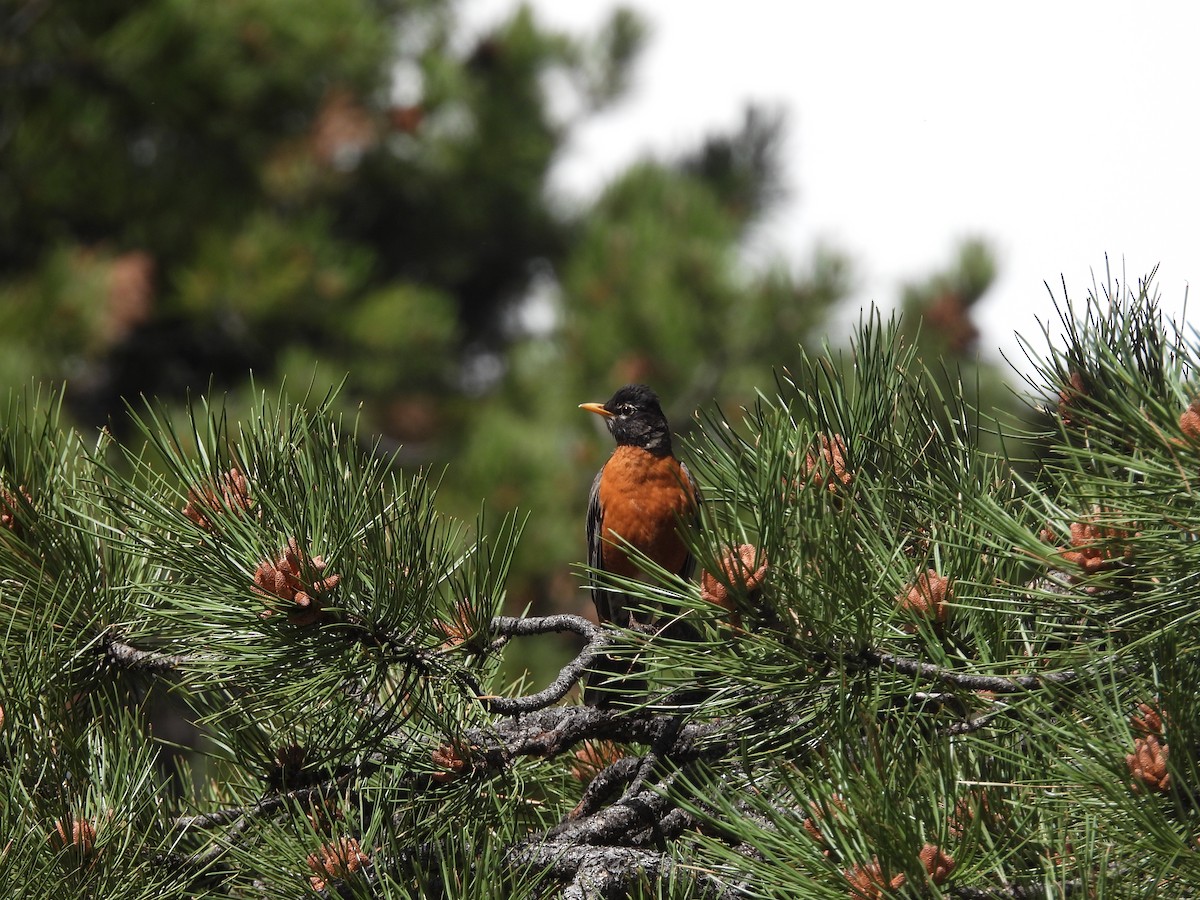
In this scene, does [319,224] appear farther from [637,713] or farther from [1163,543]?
[1163,543]

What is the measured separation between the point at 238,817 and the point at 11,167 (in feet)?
21.2

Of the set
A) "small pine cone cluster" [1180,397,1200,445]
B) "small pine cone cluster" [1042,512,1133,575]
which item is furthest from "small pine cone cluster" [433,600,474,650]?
"small pine cone cluster" [1180,397,1200,445]

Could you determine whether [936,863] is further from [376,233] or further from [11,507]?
[376,233]

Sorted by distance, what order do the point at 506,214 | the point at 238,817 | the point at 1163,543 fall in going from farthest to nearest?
1. the point at 506,214
2. the point at 238,817
3. the point at 1163,543

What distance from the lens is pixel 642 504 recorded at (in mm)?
2574

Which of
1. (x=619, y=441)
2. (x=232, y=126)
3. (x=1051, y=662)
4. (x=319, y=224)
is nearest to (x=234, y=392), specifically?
(x=319, y=224)

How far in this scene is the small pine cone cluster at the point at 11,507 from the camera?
1.30 meters

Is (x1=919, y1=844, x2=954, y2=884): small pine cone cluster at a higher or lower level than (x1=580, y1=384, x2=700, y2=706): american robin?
lower

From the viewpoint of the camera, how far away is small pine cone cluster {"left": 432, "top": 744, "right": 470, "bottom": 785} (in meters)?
1.25

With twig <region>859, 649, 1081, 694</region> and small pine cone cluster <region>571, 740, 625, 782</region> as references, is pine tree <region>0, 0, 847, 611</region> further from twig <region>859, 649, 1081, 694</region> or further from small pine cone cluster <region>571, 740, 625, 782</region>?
twig <region>859, 649, 1081, 694</region>

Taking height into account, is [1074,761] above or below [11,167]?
below

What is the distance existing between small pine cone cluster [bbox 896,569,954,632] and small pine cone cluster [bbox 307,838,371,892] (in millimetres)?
622

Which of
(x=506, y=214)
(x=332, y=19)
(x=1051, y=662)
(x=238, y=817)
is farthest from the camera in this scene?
(x=506, y=214)

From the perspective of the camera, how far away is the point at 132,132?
295 inches
